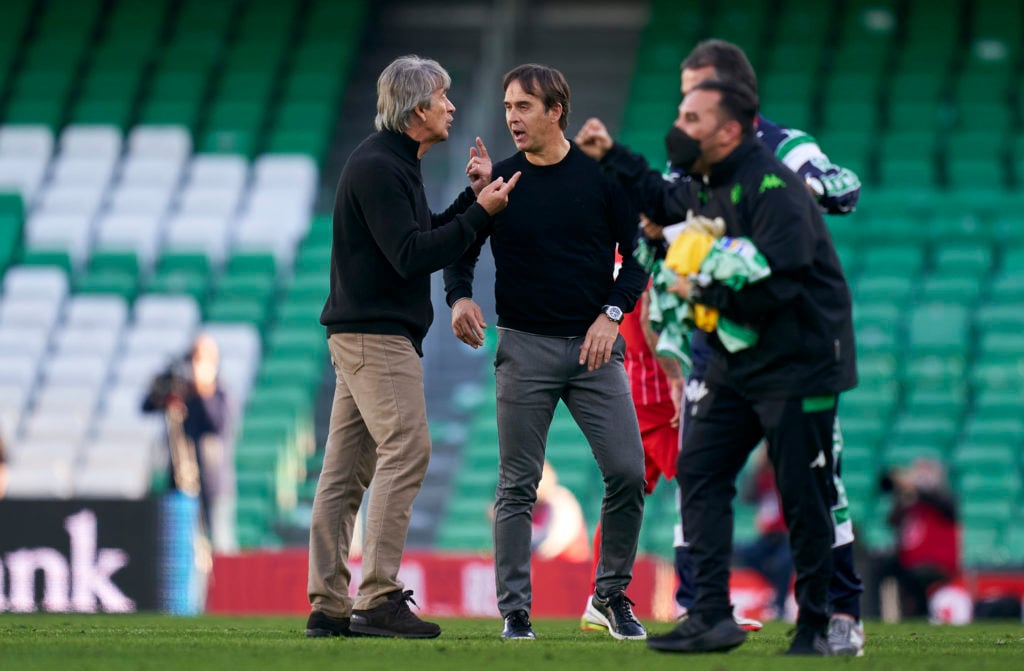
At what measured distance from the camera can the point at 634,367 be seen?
7.12 m

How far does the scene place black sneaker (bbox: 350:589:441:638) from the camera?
5969 mm

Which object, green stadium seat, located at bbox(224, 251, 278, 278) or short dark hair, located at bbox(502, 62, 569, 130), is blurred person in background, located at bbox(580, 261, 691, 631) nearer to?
short dark hair, located at bbox(502, 62, 569, 130)

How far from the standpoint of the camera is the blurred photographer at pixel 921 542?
11297mm

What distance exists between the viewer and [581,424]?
627cm

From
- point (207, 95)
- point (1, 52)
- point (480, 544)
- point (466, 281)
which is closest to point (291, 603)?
point (480, 544)

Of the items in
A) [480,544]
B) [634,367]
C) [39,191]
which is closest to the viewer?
[634,367]

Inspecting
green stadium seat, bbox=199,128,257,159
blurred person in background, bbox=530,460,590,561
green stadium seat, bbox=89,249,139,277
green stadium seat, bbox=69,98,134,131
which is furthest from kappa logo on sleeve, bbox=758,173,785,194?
green stadium seat, bbox=69,98,134,131

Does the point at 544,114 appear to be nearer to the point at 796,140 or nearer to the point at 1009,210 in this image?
the point at 796,140

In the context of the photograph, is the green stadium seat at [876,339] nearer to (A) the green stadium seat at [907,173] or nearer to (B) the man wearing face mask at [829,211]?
(A) the green stadium seat at [907,173]

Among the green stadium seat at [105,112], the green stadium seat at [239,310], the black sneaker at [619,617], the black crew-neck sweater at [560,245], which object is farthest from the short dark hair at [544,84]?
the green stadium seat at [105,112]

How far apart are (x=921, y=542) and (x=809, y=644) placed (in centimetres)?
651

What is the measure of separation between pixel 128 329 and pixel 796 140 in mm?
10145

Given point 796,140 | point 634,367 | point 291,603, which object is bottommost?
point 291,603

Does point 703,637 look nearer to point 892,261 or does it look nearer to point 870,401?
point 870,401
